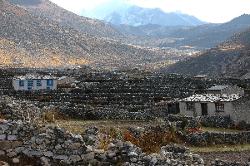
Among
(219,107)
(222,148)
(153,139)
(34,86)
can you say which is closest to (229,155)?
(222,148)

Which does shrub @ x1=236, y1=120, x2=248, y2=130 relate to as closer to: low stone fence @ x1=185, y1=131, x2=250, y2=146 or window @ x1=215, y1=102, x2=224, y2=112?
window @ x1=215, y1=102, x2=224, y2=112

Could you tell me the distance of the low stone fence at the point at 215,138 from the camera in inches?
1500

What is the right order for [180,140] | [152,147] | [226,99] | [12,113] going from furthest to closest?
[226,99] → [180,140] → [152,147] → [12,113]

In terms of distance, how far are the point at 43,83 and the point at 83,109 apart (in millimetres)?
51712

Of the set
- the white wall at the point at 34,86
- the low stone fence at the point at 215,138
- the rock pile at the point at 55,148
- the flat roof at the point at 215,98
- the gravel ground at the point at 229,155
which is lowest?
the gravel ground at the point at 229,155

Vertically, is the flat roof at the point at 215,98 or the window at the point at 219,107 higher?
the flat roof at the point at 215,98

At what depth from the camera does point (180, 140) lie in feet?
125

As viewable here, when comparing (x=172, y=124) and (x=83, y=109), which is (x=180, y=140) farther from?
(x=83, y=109)

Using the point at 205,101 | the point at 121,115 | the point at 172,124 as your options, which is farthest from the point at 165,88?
the point at 172,124

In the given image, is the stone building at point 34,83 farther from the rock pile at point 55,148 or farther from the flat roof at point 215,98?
the rock pile at point 55,148

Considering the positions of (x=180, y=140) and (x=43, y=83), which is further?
(x=43, y=83)

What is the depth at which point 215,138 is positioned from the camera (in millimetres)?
39406

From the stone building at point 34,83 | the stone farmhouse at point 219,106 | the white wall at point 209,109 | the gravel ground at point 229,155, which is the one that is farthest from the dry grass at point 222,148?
the stone building at point 34,83

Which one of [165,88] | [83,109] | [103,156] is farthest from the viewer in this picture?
[165,88]
